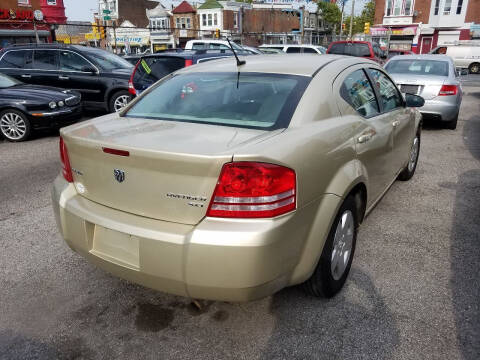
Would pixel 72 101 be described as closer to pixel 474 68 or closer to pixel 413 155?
pixel 413 155

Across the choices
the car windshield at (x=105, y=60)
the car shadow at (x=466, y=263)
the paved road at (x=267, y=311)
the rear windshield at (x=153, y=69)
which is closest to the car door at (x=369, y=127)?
the paved road at (x=267, y=311)

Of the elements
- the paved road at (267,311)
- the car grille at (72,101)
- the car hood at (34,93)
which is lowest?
the paved road at (267,311)

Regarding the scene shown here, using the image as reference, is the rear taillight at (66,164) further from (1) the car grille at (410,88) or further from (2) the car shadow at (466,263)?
(1) the car grille at (410,88)

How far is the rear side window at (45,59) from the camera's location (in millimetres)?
10078

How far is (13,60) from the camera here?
33.5 feet

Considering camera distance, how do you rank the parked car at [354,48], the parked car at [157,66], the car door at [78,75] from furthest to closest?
the parked car at [354,48] < the car door at [78,75] < the parked car at [157,66]

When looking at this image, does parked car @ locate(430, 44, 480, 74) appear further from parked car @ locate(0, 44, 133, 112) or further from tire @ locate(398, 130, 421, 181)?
tire @ locate(398, 130, 421, 181)

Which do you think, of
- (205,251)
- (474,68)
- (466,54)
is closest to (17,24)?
(466,54)

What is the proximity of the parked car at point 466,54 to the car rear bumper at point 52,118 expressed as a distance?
28975mm

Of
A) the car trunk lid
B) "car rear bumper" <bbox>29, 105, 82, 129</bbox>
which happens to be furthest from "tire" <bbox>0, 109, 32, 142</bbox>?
the car trunk lid

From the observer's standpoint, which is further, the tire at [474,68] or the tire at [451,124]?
the tire at [474,68]

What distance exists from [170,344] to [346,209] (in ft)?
4.58

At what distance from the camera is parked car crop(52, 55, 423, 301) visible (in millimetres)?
2033

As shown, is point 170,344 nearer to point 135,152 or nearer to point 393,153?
point 135,152
